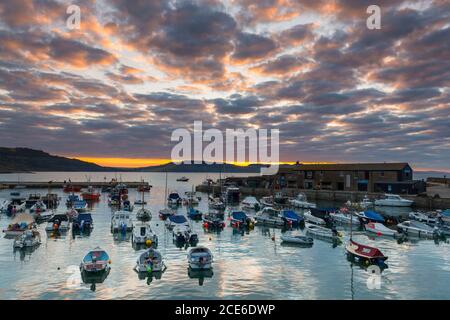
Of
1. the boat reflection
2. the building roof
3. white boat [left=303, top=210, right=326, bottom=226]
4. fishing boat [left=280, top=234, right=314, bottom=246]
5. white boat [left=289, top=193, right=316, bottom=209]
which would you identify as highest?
the building roof

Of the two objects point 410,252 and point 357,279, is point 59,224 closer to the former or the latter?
point 357,279

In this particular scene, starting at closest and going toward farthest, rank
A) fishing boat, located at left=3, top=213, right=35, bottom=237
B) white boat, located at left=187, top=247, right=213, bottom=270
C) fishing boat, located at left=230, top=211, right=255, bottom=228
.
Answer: white boat, located at left=187, top=247, right=213, bottom=270
fishing boat, located at left=3, top=213, right=35, bottom=237
fishing boat, located at left=230, top=211, right=255, bottom=228

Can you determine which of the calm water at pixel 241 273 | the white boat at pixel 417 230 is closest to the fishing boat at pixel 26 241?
the calm water at pixel 241 273

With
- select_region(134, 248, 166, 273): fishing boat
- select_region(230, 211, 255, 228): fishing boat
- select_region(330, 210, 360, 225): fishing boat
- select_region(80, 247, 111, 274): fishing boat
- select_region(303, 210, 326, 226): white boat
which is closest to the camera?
select_region(80, 247, 111, 274): fishing boat

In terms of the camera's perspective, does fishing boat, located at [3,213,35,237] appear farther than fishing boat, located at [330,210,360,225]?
No

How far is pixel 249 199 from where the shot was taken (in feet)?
363

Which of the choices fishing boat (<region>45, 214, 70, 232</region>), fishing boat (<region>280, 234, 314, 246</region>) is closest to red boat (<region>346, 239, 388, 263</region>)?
fishing boat (<region>280, 234, 314, 246</region>)

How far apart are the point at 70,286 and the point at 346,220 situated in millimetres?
58533

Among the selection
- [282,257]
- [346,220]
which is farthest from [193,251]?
[346,220]

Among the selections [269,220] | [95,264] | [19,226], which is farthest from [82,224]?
[269,220]

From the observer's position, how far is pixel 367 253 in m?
43.1

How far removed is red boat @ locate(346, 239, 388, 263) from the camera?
139ft

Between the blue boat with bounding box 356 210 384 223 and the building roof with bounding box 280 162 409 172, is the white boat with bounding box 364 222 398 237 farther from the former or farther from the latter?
the building roof with bounding box 280 162 409 172

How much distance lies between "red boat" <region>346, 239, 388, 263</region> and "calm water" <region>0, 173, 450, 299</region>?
159cm
